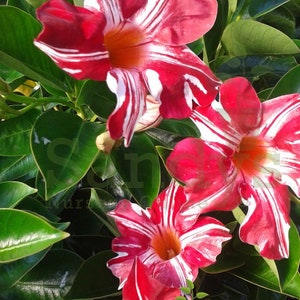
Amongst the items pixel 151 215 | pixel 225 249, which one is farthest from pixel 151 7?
pixel 225 249

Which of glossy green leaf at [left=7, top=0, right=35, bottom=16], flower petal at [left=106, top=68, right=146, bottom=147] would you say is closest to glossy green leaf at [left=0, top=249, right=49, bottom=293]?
flower petal at [left=106, top=68, right=146, bottom=147]

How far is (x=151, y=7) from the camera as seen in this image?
31.0 inches

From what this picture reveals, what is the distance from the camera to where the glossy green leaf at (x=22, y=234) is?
2.44 ft

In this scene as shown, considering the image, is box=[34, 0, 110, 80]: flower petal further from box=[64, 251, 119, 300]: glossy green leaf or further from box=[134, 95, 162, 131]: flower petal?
box=[64, 251, 119, 300]: glossy green leaf

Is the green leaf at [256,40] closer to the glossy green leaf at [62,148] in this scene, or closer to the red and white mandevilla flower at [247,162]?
the red and white mandevilla flower at [247,162]

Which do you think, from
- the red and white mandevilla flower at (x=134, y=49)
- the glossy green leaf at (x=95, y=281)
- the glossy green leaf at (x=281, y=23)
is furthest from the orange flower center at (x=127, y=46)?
the glossy green leaf at (x=281, y=23)

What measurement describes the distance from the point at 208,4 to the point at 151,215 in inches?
12.5

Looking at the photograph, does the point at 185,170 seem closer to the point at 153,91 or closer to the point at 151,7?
the point at 153,91

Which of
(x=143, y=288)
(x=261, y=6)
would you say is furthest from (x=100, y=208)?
(x=261, y=6)

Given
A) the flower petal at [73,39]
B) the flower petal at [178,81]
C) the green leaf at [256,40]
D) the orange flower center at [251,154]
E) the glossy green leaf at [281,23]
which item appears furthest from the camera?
the glossy green leaf at [281,23]

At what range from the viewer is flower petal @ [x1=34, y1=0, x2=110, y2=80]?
2.16 ft

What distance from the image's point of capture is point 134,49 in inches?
32.1

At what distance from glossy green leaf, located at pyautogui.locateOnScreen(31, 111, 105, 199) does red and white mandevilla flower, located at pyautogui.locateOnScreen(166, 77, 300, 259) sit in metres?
0.13

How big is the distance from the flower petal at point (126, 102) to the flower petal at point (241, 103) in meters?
0.12
